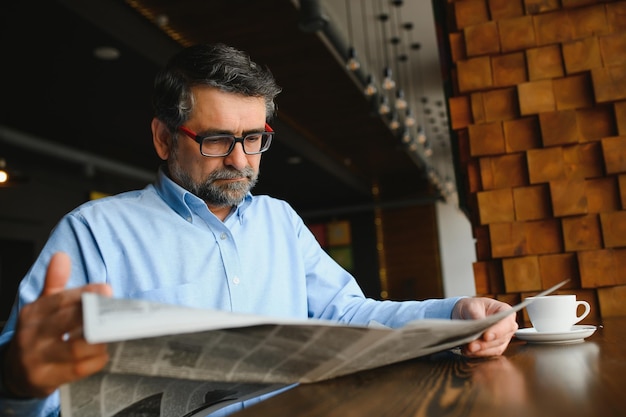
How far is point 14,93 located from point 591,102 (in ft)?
16.2

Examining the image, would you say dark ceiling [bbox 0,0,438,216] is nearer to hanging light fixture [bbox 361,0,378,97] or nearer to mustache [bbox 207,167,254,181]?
hanging light fixture [bbox 361,0,378,97]

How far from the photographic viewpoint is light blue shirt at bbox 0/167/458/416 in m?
1.11

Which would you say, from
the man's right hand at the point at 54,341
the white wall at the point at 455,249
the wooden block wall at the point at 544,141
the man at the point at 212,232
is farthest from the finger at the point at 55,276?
the white wall at the point at 455,249

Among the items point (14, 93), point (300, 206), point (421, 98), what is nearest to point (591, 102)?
point (14, 93)

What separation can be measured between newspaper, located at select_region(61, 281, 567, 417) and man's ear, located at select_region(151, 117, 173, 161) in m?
0.81

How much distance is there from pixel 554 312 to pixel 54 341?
0.78 metres

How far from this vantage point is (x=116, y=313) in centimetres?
45

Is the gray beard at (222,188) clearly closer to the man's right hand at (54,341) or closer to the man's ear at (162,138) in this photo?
the man's ear at (162,138)

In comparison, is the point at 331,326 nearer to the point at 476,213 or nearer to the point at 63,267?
the point at 63,267

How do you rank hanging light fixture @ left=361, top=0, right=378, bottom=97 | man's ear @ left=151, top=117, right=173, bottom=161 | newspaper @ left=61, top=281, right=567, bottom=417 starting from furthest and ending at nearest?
hanging light fixture @ left=361, top=0, right=378, bottom=97, man's ear @ left=151, top=117, right=173, bottom=161, newspaper @ left=61, top=281, right=567, bottom=417

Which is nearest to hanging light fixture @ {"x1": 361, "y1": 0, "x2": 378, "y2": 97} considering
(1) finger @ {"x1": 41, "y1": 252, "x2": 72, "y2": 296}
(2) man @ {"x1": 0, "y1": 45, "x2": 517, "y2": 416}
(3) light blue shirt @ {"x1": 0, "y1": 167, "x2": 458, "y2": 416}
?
(2) man @ {"x1": 0, "y1": 45, "x2": 517, "y2": 416}

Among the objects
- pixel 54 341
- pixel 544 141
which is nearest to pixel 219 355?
pixel 54 341

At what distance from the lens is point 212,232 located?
49.6 inches

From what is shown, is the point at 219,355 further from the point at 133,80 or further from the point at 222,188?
the point at 133,80
